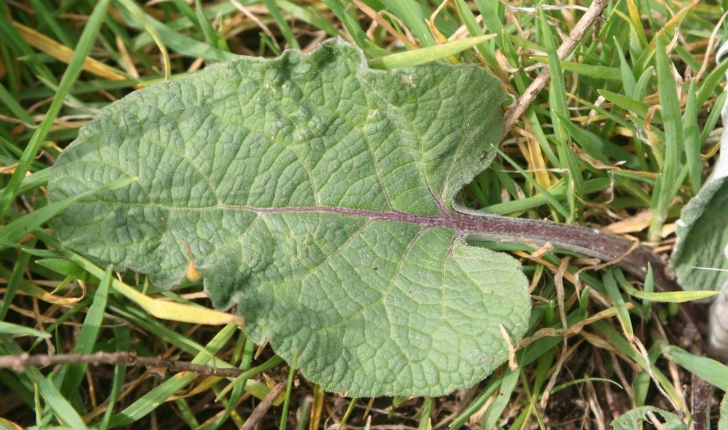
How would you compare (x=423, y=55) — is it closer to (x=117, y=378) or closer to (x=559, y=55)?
(x=559, y=55)

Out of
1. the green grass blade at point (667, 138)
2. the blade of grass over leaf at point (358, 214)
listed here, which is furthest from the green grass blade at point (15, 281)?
the green grass blade at point (667, 138)

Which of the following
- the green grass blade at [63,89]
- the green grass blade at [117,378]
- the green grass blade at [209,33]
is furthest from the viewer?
the green grass blade at [209,33]

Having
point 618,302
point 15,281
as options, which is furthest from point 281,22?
point 618,302

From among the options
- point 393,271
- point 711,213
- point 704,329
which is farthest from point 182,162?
point 704,329

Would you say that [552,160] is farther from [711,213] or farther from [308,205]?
[308,205]

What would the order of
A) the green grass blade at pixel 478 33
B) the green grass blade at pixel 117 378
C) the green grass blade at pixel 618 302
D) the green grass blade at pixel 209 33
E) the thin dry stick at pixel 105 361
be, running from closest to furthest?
the thin dry stick at pixel 105 361 < the green grass blade at pixel 117 378 < the green grass blade at pixel 618 302 < the green grass blade at pixel 478 33 < the green grass blade at pixel 209 33

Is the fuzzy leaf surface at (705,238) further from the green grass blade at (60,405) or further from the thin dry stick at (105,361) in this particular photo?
the green grass blade at (60,405)
